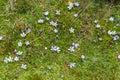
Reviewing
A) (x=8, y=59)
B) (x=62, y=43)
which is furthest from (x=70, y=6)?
(x=8, y=59)

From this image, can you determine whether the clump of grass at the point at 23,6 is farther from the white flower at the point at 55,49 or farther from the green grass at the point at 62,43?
the white flower at the point at 55,49

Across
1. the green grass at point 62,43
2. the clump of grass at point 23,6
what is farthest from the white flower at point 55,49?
the clump of grass at point 23,6

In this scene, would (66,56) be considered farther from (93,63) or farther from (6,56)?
(6,56)

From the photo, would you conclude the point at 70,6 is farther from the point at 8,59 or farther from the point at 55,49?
the point at 8,59

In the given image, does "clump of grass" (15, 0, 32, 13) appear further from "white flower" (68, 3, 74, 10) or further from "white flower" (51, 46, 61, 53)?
"white flower" (51, 46, 61, 53)

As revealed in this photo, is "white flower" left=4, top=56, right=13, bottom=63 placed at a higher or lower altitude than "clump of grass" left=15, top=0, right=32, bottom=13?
lower

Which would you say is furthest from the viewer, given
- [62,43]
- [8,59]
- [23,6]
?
[23,6]

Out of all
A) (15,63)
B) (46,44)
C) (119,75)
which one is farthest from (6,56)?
(119,75)

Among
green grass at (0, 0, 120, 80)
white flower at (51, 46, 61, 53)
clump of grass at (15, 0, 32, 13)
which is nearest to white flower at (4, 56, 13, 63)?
green grass at (0, 0, 120, 80)
